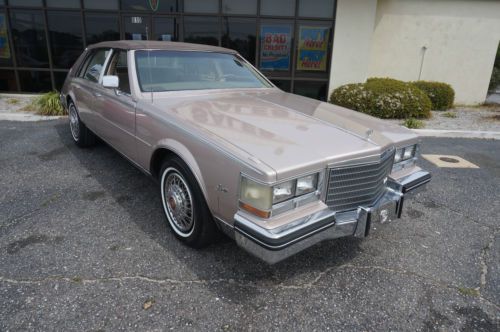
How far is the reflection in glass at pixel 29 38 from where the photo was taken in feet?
29.4

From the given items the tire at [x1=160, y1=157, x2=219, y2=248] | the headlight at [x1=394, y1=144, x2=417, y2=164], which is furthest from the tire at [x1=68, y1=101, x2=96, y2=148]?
the headlight at [x1=394, y1=144, x2=417, y2=164]

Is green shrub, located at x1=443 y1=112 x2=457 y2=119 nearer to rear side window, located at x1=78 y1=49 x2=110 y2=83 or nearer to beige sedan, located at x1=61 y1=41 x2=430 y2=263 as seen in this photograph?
beige sedan, located at x1=61 y1=41 x2=430 y2=263

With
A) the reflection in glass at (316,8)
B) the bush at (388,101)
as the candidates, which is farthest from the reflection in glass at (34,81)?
the bush at (388,101)

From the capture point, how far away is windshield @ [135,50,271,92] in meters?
3.27

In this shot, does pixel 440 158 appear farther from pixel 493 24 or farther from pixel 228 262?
pixel 493 24

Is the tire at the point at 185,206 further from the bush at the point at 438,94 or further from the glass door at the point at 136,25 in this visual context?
the bush at the point at 438,94

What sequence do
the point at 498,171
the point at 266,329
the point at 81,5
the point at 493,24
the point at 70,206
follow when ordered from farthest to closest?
the point at 493,24, the point at 81,5, the point at 498,171, the point at 70,206, the point at 266,329

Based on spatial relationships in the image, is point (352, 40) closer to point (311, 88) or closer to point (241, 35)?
point (311, 88)

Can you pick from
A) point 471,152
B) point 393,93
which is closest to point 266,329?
point 471,152

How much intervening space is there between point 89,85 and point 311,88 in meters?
6.84

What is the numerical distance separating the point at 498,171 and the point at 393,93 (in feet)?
11.9

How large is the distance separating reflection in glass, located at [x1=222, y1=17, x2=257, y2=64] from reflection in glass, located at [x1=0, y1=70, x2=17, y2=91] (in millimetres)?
6086

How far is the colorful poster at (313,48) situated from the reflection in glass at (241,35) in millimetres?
1347

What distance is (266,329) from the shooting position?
6.64 feet
